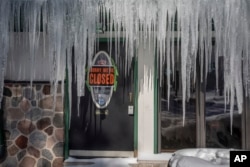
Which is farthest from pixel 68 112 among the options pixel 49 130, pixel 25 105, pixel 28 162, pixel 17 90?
pixel 28 162

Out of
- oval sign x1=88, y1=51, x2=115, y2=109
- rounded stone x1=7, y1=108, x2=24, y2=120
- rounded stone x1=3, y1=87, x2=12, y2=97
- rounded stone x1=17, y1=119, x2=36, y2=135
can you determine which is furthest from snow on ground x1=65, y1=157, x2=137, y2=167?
rounded stone x1=3, y1=87, x2=12, y2=97

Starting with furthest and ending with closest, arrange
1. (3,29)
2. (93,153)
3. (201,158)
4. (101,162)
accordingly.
→ (93,153)
(101,162)
(3,29)
(201,158)

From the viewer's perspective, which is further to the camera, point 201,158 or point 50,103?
point 50,103

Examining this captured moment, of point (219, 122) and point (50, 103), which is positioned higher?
point (50, 103)

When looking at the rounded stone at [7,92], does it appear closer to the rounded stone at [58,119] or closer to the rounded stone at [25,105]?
the rounded stone at [25,105]

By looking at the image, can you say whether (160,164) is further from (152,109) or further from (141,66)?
(141,66)

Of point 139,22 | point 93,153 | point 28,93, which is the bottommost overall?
point 93,153

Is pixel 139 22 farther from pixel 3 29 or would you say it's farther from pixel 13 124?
pixel 13 124

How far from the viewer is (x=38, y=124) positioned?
5930mm

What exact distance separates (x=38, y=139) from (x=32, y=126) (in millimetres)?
293

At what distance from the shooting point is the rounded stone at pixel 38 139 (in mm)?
5914

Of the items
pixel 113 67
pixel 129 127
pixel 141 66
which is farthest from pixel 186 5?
pixel 129 127

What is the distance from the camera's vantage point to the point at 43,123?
233 inches

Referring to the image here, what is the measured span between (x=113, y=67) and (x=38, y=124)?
6.39 feet
